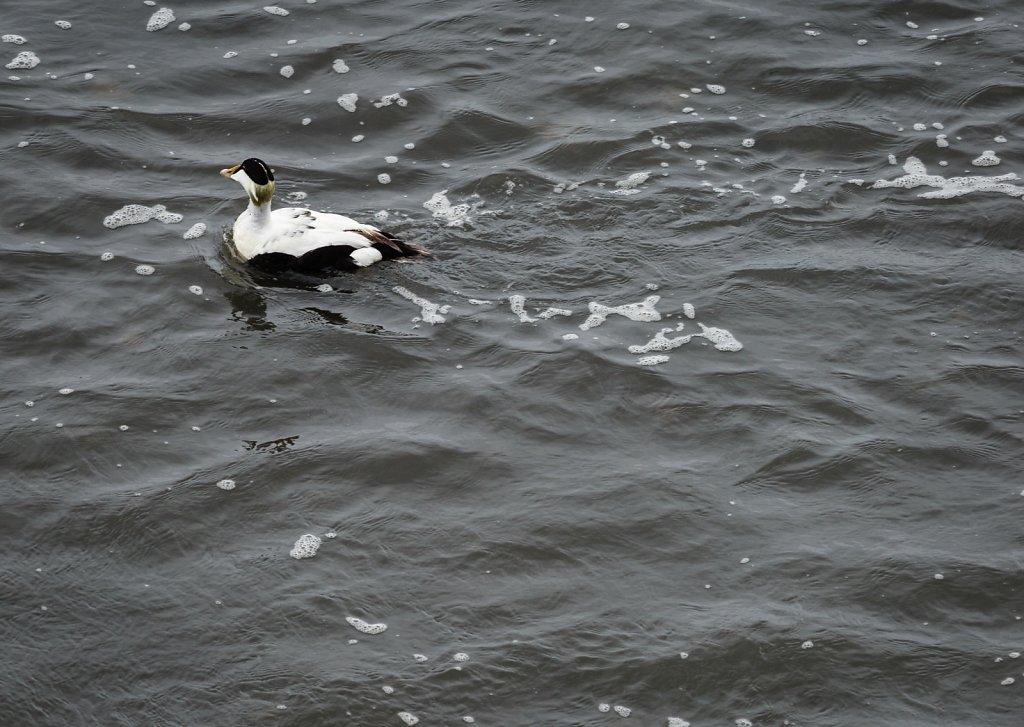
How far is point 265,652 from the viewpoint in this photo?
4.97m

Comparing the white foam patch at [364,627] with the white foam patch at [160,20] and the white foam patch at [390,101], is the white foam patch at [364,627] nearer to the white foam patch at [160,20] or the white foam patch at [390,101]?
the white foam patch at [390,101]

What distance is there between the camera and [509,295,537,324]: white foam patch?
6.97m

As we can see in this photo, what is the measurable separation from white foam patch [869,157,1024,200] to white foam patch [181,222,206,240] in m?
4.32

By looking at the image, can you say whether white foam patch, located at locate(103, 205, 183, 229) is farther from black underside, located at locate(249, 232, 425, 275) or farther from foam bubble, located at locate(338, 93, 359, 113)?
foam bubble, located at locate(338, 93, 359, 113)

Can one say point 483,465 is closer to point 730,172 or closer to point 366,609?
point 366,609

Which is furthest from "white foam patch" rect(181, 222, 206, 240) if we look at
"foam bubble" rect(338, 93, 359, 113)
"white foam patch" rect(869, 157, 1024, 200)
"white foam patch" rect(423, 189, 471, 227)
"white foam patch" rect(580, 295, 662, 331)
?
"white foam patch" rect(869, 157, 1024, 200)

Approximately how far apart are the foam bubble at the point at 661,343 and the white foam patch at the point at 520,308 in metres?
0.62

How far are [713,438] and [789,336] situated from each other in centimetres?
105

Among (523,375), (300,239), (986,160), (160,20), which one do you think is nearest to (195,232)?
(300,239)

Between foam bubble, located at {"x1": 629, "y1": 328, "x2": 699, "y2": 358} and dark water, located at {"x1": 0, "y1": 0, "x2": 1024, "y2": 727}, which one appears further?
foam bubble, located at {"x1": 629, "y1": 328, "x2": 699, "y2": 358}

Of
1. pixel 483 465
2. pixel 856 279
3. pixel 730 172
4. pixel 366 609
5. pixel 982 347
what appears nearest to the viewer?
pixel 366 609

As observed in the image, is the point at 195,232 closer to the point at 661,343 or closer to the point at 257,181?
the point at 257,181

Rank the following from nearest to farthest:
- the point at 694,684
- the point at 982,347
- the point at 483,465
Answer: the point at 694,684 < the point at 483,465 < the point at 982,347

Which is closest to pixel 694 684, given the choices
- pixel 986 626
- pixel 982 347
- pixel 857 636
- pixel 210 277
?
pixel 857 636
